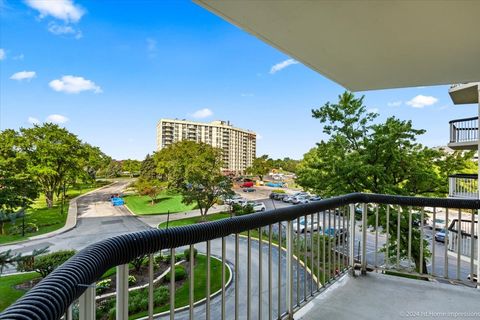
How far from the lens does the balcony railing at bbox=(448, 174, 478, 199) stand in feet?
23.9

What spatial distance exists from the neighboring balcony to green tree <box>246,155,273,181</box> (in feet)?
17.6

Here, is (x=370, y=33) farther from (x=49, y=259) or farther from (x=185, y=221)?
(x=185, y=221)

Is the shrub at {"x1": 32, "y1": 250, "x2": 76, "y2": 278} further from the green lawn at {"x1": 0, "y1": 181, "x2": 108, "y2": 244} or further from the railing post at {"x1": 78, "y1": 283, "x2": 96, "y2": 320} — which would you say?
the railing post at {"x1": 78, "y1": 283, "x2": 96, "y2": 320}

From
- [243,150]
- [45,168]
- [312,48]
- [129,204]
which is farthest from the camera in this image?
[243,150]

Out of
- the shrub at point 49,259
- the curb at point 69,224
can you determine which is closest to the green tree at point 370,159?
the curb at point 69,224

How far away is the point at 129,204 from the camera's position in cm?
579

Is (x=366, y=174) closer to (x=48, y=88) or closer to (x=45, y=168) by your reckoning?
(x=45, y=168)

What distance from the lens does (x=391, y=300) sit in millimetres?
1836

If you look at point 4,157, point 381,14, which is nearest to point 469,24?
point 381,14

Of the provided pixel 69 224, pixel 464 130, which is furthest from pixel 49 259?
pixel 464 130

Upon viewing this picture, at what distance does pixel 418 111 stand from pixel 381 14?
921cm

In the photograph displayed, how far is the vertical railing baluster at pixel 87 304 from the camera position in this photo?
0.59 meters

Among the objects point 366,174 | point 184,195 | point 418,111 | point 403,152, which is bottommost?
point 184,195

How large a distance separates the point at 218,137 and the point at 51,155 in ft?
13.4
